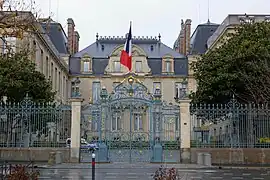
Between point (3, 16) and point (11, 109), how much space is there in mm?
11658

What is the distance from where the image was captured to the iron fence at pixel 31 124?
886 inches

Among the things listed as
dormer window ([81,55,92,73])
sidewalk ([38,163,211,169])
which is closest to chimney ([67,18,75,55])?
dormer window ([81,55,92,73])

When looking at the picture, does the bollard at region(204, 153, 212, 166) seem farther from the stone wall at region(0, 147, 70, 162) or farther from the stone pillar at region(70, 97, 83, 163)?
the stone wall at region(0, 147, 70, 162)

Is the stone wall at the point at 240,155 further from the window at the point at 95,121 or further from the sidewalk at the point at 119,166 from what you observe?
the window at the point at 95,121

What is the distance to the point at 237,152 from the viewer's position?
2223 centimetres

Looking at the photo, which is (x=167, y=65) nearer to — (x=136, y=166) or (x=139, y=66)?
(x=139, y=66)

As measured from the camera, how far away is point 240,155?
22250 mm

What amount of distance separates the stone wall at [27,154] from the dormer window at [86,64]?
34696mm

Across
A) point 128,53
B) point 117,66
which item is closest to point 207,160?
point 128,53

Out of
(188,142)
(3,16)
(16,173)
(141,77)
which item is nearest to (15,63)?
(188,142)

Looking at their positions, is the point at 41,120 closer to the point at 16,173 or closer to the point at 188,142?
the point at 188,142

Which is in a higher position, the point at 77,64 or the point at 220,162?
the point at 77,64

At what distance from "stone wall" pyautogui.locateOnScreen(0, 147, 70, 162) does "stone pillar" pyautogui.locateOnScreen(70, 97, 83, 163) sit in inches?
19.2

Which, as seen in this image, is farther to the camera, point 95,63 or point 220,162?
point 95,63
